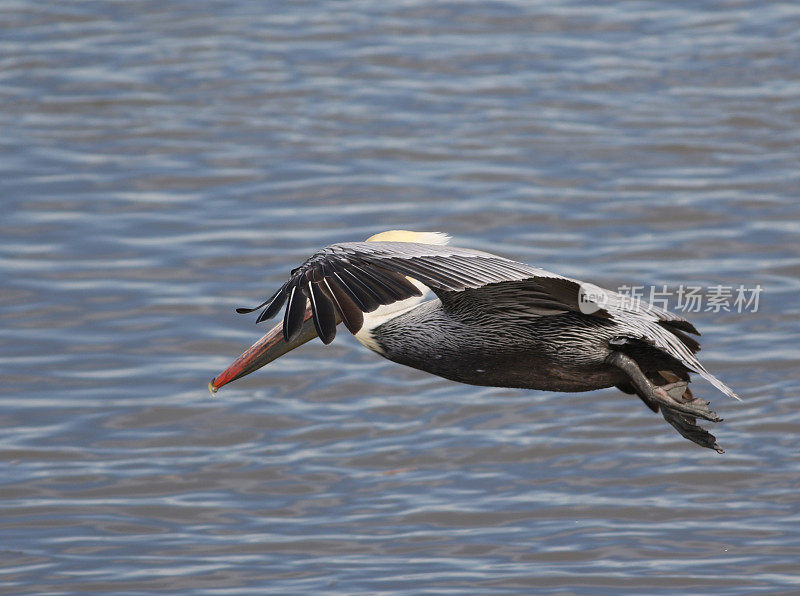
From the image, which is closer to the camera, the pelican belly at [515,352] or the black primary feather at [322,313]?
the black primary feather at [322,313]

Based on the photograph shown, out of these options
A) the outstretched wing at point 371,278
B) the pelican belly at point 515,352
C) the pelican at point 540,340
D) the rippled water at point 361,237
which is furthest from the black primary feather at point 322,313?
the rippled water at point 361,237

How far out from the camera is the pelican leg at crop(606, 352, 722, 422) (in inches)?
180

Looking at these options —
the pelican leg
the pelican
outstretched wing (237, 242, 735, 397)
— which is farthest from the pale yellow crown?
the pelican leg

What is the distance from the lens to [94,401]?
25.8ft

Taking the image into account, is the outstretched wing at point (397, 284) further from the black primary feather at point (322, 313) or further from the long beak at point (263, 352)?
the long beak at point (263, 352)

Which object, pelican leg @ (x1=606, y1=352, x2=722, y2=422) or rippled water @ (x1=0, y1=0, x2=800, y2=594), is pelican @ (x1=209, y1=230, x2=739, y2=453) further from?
rippled water @ (x1=0, y1=0, x2=800, y2=594)

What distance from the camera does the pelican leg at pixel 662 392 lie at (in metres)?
4.58

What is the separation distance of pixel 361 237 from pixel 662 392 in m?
4.43

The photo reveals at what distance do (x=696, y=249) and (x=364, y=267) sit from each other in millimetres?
5381

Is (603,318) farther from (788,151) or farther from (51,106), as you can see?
(51,106)

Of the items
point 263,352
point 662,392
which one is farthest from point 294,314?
point 662,392

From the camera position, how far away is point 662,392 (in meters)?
4.69

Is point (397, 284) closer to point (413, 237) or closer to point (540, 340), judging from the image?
point (540, 340)

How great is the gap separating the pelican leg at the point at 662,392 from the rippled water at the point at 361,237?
6.50 ft
